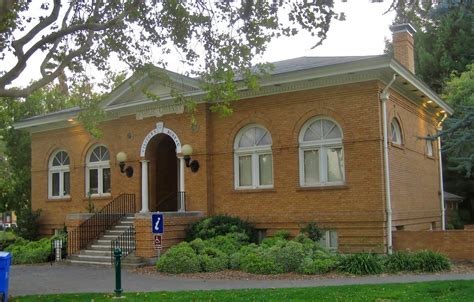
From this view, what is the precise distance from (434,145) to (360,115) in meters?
8.96

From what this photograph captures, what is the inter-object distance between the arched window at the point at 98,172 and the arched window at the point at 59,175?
5.01 feet

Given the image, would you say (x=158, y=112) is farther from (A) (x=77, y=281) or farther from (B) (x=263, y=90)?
(A) (x=77, y=281)

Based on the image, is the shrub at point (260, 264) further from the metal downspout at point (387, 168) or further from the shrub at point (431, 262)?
the metal downspout at point (387, 168)

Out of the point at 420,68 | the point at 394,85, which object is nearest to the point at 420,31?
the point at 420,68

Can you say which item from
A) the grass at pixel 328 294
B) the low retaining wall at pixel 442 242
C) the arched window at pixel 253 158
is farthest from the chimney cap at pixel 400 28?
the grass at pixel 328 294

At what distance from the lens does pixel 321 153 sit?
18.5 meters

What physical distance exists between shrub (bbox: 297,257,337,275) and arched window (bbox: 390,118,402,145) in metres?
6.26

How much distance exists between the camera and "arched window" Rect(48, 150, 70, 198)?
84.5 feet

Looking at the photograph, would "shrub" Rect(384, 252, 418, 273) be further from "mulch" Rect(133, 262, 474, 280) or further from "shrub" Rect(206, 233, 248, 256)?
"shrub" Rect(206, 233, 248, 256)

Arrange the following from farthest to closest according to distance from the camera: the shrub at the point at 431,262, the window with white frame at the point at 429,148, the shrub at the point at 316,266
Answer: the window with white frame at the point at 429,148, the shrub at the point at 316,266, the shrub at the point at 431,262

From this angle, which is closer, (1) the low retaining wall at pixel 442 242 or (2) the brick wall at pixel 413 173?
(1) the low retaining wall at pixel 442 242

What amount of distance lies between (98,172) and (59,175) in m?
2.79

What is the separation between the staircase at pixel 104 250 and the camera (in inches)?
750

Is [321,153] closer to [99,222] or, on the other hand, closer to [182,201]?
[182,201]
